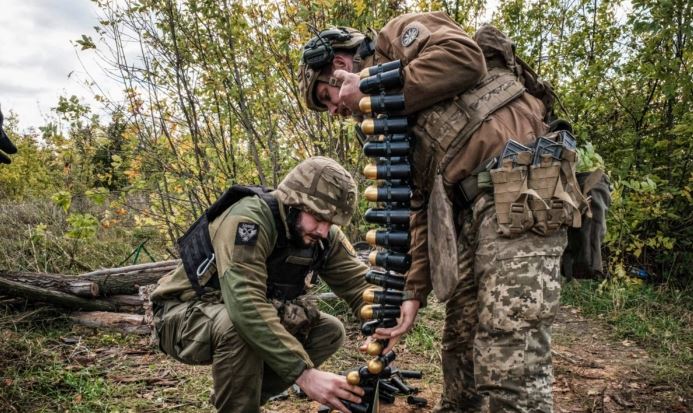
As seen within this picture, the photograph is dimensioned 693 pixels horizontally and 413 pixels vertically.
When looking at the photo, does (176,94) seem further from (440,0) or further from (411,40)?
(411,40)

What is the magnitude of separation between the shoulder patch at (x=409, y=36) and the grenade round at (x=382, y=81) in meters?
0.16

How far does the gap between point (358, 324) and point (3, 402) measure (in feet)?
9.71

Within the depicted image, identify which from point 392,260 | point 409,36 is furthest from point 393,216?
point 409,36

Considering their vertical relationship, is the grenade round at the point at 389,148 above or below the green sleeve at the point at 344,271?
above

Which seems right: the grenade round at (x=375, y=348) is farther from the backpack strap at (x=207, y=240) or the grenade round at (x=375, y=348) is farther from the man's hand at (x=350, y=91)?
the man's hand at (x=350, y=91)

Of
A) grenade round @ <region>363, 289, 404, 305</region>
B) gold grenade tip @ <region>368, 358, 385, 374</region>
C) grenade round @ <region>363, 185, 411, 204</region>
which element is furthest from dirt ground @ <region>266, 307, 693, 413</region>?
grenade round @ <region>363, 185, 411, 204</region>

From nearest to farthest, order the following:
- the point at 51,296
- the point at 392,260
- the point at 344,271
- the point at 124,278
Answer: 1. the point at 392,260
2. the point at 344,271
3. the point at 51,296
4. the point at 124,278

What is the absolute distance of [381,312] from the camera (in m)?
2.70

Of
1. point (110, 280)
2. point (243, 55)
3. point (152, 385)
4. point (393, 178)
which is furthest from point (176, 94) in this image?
point (393, 178)

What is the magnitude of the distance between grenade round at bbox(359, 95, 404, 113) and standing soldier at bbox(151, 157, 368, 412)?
61cm

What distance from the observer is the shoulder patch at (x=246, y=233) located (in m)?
2.65

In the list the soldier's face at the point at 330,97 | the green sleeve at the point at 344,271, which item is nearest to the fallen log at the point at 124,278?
the green sleeve at the point at 344,271

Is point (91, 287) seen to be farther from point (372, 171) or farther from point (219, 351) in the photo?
point (372, 171)

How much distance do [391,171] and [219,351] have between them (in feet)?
4.36
